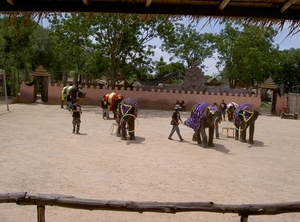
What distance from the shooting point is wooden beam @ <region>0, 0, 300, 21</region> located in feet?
11.0

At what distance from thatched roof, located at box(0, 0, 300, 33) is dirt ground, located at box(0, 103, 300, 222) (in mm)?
2910

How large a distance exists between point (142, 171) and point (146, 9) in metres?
4.35

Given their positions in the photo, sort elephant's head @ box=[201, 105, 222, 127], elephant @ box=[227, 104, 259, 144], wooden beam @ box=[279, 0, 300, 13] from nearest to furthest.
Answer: wooden beam @ box=[279, 0, 300, 13], elephant's head @ box=[201, 105, 222, 127], elephant @ box=[227, 104, 259, 144]

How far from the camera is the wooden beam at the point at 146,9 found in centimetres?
335

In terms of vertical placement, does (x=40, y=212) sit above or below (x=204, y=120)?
below

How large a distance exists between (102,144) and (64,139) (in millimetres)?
1360

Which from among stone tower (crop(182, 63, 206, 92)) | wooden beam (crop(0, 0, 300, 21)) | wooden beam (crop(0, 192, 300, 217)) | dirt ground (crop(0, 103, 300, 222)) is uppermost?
stone tower (crop(182, 63, 206, 92))

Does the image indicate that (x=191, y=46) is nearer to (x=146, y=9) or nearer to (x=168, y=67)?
(x=168, y=67)

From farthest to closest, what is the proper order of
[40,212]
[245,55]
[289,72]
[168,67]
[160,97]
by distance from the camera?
[168,67] < [289,72] < [245,55] < [160,97] < [40,212]

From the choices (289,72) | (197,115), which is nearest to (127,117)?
(197,115)

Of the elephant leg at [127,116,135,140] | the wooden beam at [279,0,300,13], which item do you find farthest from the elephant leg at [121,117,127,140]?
the wooden beam at [279,0,300,13]

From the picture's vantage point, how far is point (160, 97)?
23266mm

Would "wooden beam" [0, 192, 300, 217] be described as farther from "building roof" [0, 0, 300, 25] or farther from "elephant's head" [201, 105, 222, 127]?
"elephant's head" [201, 105, 222, 127]

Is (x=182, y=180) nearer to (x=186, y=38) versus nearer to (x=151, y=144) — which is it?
(x=151, y=144)
